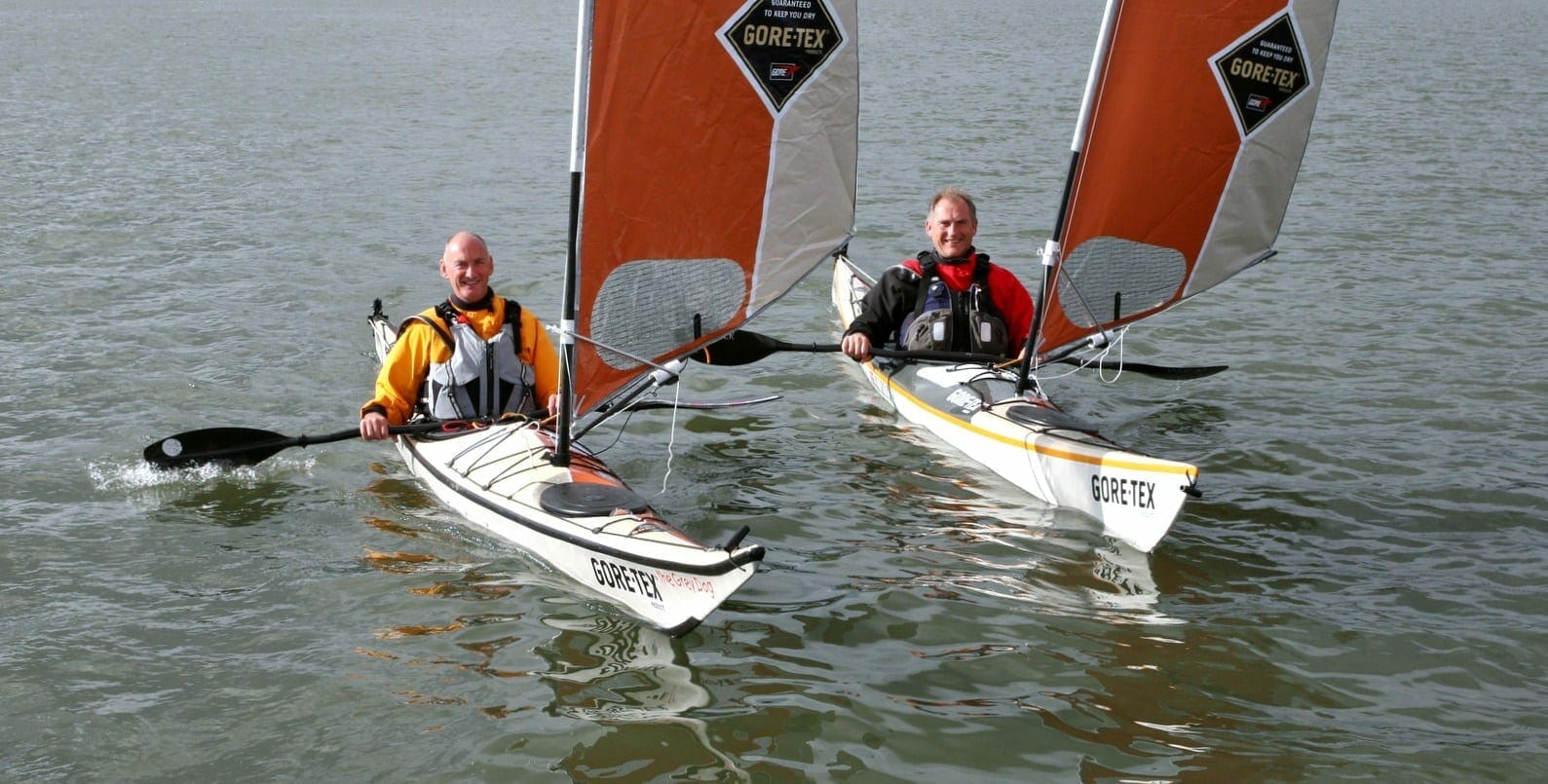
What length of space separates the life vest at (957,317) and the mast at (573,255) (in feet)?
8.19

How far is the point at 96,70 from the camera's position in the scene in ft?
82.0

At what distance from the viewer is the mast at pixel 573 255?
5773 millimetres

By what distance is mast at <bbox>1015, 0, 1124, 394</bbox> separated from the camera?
23.9 ft

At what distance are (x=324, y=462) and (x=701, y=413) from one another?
2378 mm

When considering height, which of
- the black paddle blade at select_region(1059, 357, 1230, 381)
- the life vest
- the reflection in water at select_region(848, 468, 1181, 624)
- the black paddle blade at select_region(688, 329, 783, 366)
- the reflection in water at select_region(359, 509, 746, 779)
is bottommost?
the reflection in water at select_region(359, 509, 746, 779)

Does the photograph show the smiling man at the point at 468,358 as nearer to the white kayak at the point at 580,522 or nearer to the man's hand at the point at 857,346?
the white kayak at the point at 580,522

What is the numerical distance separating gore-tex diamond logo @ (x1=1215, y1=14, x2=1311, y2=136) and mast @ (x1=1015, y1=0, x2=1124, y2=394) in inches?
31.2

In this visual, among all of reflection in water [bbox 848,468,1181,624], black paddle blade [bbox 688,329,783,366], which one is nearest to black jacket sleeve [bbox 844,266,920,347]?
black paddle blade [bbox 688,329,783,366]

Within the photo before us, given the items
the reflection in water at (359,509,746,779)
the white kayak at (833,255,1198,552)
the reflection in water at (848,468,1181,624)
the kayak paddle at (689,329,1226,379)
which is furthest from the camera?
the kayak paddle at (689,329,1226,379)

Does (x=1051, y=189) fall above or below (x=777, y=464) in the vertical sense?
above

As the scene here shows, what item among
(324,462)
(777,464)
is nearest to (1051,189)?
(777,464)

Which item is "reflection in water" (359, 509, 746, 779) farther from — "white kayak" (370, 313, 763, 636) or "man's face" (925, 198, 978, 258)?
"man's face" (925, 198, 978, 258)

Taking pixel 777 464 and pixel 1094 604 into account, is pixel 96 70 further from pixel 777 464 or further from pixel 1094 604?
pixel 1094 604

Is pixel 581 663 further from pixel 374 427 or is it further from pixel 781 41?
pixel 781 41
